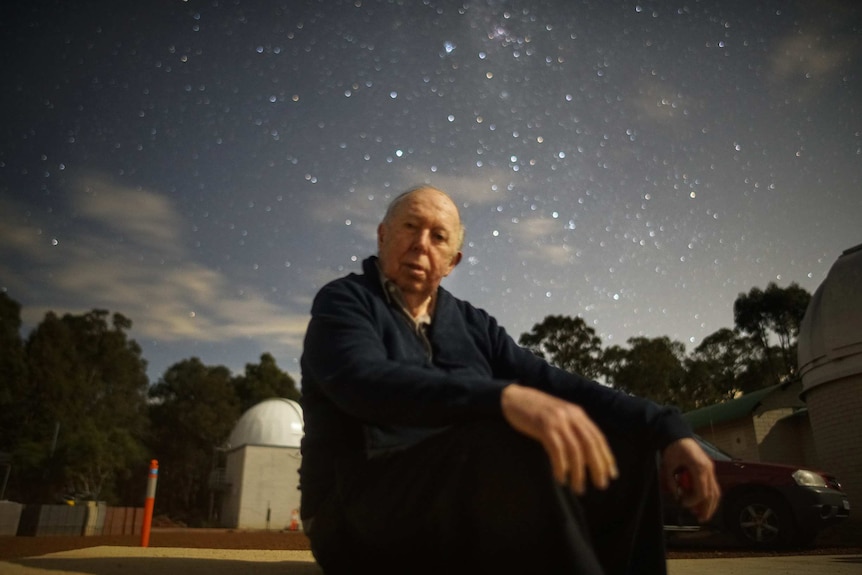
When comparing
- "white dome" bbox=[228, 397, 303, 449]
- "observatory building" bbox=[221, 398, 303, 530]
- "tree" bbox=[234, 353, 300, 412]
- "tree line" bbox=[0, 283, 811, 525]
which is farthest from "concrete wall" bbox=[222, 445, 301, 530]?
"tree" bbox=[234, 353, 300, 412]

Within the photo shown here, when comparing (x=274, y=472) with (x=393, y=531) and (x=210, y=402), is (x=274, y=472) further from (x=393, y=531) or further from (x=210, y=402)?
(x=393, y=531)

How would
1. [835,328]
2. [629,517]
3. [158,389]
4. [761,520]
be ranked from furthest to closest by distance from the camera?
[158,389] → [835,328] → [761,520] → [629,517]

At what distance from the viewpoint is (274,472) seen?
31.9 meters

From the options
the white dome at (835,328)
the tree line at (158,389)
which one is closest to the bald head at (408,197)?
the white dome at (835,328)

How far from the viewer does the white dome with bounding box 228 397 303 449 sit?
33.4m

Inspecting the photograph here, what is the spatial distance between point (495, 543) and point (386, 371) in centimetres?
40

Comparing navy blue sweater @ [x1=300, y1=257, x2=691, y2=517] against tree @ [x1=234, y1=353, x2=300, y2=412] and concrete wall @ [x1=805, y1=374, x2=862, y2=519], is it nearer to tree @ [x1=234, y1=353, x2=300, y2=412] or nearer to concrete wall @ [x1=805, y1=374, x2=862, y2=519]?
concrete wall @ [x1=805, y1=374, x2=862, y2=519]

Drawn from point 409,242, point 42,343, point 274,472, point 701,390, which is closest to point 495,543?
point 409,242

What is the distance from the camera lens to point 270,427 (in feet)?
110

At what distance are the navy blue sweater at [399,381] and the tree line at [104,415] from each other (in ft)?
93.7

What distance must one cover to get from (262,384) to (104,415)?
53.2ft

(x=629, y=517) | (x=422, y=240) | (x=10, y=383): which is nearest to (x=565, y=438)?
(x=629, y=517)

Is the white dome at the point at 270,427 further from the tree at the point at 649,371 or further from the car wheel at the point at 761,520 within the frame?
the car wheel at the point at 761,520

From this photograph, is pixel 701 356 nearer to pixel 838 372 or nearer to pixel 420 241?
pixel 838 372
